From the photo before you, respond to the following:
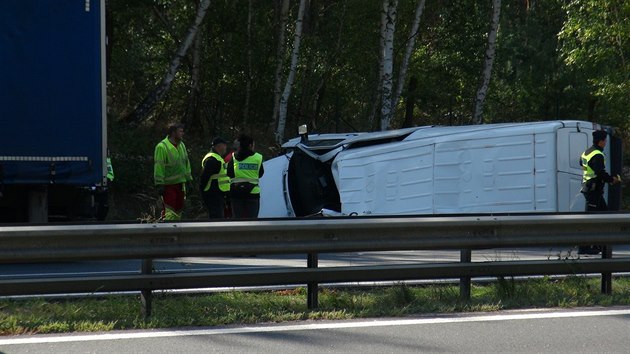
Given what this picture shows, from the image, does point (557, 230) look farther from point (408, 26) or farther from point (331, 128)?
point (408, 26)

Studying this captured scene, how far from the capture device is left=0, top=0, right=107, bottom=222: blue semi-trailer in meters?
11.9

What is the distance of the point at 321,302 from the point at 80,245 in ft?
6.68

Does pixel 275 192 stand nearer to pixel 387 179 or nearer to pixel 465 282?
pixel 387 179

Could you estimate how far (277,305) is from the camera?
817 centimetres

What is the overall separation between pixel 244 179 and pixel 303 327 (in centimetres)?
657

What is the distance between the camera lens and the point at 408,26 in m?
33.5

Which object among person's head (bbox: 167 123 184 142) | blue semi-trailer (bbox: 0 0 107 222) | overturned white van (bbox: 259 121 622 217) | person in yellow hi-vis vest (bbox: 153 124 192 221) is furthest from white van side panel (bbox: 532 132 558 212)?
blue semi-trailer (bbox: 0 0 107 222)

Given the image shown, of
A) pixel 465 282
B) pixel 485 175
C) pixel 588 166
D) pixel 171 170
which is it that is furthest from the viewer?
pixel 485 175

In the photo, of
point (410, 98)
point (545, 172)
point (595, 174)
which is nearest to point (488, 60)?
point (410, 98)

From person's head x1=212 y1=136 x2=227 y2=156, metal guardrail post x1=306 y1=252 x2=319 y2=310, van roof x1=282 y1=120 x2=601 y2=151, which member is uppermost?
van roof x1=282 y1=120 x2=601 y2=151

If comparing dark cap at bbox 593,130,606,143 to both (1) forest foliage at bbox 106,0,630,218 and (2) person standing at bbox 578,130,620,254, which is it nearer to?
(2) person standing at bbox 578,130,620,254

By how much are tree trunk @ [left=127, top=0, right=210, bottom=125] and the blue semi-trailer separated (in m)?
11.4

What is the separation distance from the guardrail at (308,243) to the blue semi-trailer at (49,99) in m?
4.85

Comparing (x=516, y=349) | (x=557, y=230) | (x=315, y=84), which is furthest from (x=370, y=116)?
(x=516, y=349)
